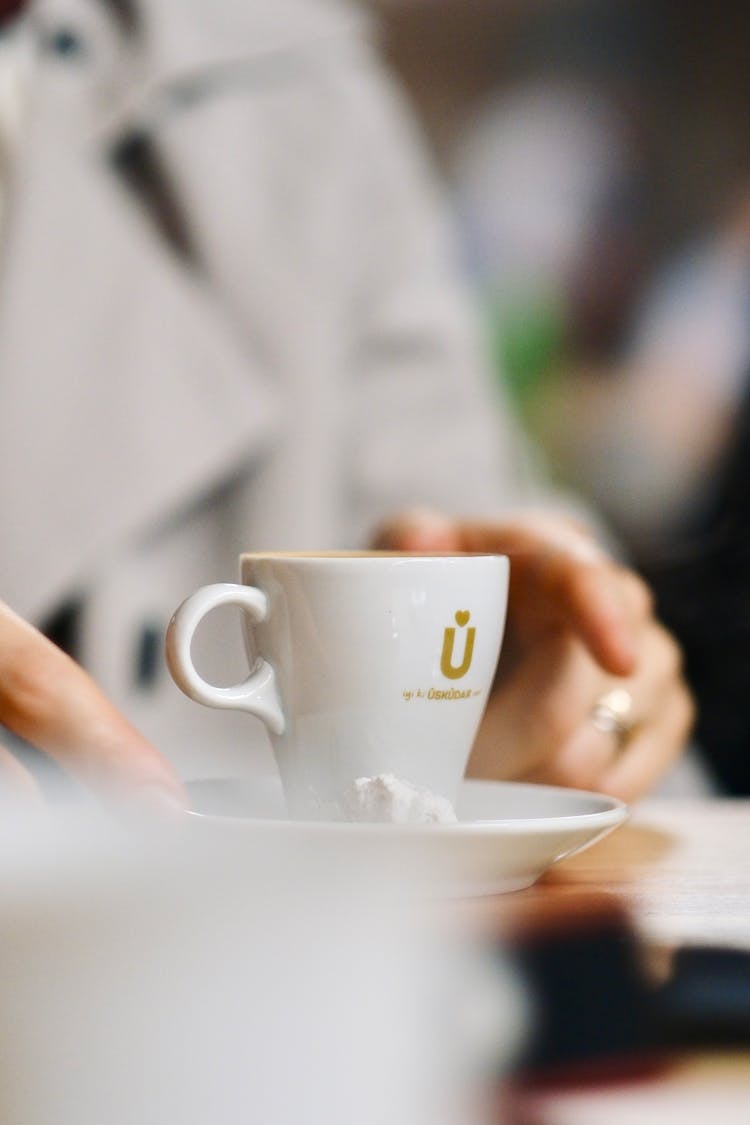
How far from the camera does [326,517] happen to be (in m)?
0.72

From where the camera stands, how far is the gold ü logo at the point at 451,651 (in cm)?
22

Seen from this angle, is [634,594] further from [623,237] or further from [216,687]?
[623,237]

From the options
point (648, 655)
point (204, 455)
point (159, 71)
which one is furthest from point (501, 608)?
point (159, 71)

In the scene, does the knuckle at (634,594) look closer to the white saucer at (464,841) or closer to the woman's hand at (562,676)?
the woman's hand at (562,676)

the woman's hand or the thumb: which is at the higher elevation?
the thumb

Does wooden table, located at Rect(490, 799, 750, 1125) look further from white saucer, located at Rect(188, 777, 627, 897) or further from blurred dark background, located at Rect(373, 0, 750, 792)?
blurred dark background, located at Rect(373, 0, 750, 792)

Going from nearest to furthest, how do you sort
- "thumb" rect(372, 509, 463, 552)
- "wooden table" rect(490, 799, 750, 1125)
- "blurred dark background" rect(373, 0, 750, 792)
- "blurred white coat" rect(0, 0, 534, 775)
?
"wooden table" rect(490, 799, 750, 1125), "thumb" rect(372, 509, 463, 552), "blurred white coat" rect(0, 0, 534, 775), "blurred dark background" rect(373, 0, 750, 792)

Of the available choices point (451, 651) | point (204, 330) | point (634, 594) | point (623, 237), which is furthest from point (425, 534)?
point (623, 237)

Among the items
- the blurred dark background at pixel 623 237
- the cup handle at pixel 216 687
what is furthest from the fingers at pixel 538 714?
the blurred dark background at pixel 623 237

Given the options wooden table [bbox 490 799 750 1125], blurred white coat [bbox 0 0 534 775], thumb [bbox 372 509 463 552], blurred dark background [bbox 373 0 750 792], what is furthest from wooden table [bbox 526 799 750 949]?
blurred dark background [bbox 373 0 750 792]

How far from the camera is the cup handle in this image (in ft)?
0.70

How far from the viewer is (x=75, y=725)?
0.20m

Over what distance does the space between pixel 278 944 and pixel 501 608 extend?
3.8 inches

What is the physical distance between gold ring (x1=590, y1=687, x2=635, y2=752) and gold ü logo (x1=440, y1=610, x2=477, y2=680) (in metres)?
0.14
